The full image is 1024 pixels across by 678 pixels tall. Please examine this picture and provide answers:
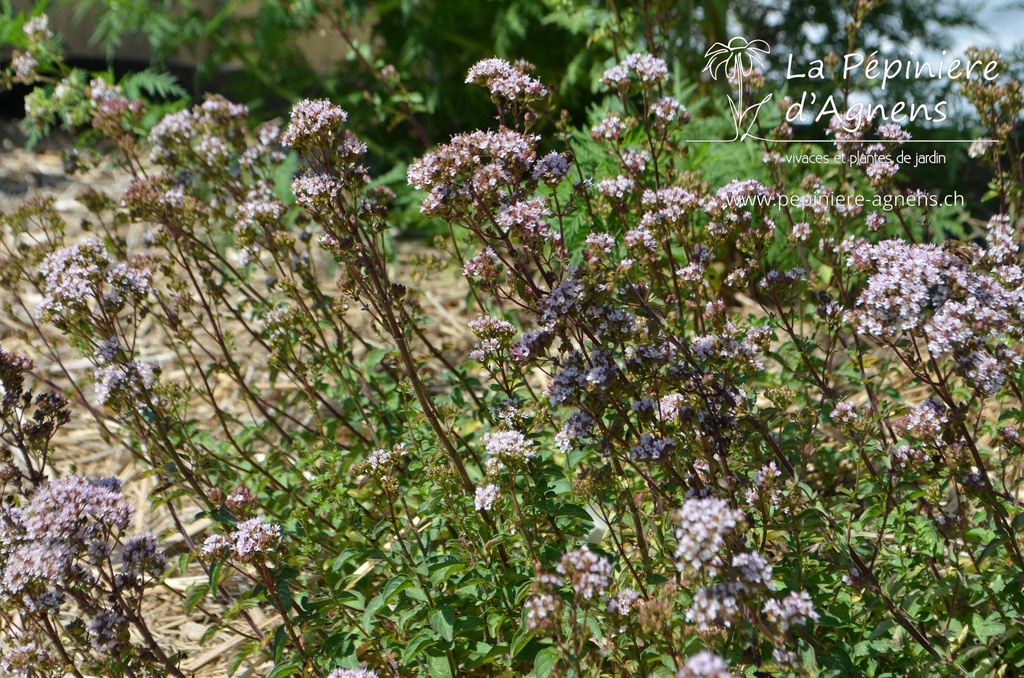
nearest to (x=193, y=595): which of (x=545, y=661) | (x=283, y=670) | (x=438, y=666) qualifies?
(x=283, y=670)

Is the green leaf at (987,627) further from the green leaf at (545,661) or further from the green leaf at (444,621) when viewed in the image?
the green leaf at (444,621)

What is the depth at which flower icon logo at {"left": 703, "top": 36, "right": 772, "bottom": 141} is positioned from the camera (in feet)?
15.3

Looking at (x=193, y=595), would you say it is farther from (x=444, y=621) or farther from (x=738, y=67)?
(x=738, y=67)

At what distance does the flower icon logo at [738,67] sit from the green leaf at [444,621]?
2.78 metres

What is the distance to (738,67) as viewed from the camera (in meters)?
4.85

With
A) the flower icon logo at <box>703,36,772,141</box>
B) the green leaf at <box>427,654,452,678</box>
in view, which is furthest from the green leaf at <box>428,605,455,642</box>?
the flower icon logo at <box>703,36,772,141</box>

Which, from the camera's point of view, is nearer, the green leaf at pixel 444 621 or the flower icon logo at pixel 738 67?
the green leaf at pixel 444 621

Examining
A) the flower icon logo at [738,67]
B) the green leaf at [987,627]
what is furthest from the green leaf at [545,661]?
the flower icon logo at [738,67]

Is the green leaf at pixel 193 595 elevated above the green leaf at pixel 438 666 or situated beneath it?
elevated above

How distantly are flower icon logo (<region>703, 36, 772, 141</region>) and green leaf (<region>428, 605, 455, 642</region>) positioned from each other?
2.78m

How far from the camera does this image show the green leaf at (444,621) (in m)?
2.55

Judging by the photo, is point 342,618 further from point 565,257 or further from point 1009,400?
point 1009,400

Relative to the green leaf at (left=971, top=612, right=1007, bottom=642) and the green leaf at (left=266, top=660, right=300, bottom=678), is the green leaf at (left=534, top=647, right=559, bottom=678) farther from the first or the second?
the green leaf at (left=971, top=612, right=1007, bottom=642)

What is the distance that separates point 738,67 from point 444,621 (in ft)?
11.7
